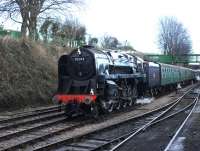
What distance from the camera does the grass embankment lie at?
25.3m

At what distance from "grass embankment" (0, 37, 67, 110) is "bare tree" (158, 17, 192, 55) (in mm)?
86635

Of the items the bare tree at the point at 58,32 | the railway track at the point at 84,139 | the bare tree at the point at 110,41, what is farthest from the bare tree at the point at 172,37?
the railway track at the point at 84,139

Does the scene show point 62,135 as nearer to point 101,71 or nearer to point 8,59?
point 101,71

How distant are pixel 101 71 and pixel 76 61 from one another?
1182mm

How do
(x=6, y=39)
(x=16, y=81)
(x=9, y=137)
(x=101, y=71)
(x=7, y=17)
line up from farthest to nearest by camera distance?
(x=7, y=17) → (x=6, y=39) → (x=16, y=81) → (x=101, y=71) → (x=9, y=137)

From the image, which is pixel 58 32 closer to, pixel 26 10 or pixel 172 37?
pixel 26 10

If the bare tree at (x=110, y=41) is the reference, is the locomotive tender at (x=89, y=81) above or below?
below

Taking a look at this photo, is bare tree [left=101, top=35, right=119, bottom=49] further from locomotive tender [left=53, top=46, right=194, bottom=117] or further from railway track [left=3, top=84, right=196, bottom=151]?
railway track [left=3, top=84, right=196, bottom=151]

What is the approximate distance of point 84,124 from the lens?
58.3ft

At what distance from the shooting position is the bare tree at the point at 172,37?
118 meters

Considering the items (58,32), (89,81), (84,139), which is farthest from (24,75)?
(58,32)

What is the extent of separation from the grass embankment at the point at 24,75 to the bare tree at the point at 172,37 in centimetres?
8663

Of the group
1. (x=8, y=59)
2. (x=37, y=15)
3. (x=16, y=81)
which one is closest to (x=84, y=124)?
(x=16, y=81)

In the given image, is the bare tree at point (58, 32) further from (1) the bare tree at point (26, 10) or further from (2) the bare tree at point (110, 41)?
(2) the bare tree at point (110, 41)
